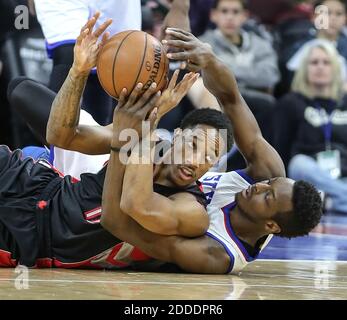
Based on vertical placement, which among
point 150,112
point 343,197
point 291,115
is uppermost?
point 150,112

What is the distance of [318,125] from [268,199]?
205 inches

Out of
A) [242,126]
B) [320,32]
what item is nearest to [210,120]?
[242,126]

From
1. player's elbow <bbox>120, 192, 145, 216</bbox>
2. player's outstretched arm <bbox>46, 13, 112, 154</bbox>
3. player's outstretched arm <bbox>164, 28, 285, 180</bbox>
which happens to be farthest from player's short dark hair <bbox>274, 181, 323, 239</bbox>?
player's outstretched arm <bbox>46, 13, 112, 154</bbox>

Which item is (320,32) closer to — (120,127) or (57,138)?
(57,138)

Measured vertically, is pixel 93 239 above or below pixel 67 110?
below

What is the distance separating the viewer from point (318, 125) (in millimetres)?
9461

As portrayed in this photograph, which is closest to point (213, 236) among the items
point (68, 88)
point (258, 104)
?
point (68, 88)

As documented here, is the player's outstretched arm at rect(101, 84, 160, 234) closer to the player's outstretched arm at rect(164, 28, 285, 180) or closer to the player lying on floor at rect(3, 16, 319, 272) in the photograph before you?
the player lying on floor at rect(3, 16, 319, 272)

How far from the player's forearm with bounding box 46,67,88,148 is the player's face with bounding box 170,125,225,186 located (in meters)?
0.50

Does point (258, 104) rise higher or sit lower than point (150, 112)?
lower

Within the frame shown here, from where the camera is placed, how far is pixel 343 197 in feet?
30.8

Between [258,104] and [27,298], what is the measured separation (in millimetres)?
6149
